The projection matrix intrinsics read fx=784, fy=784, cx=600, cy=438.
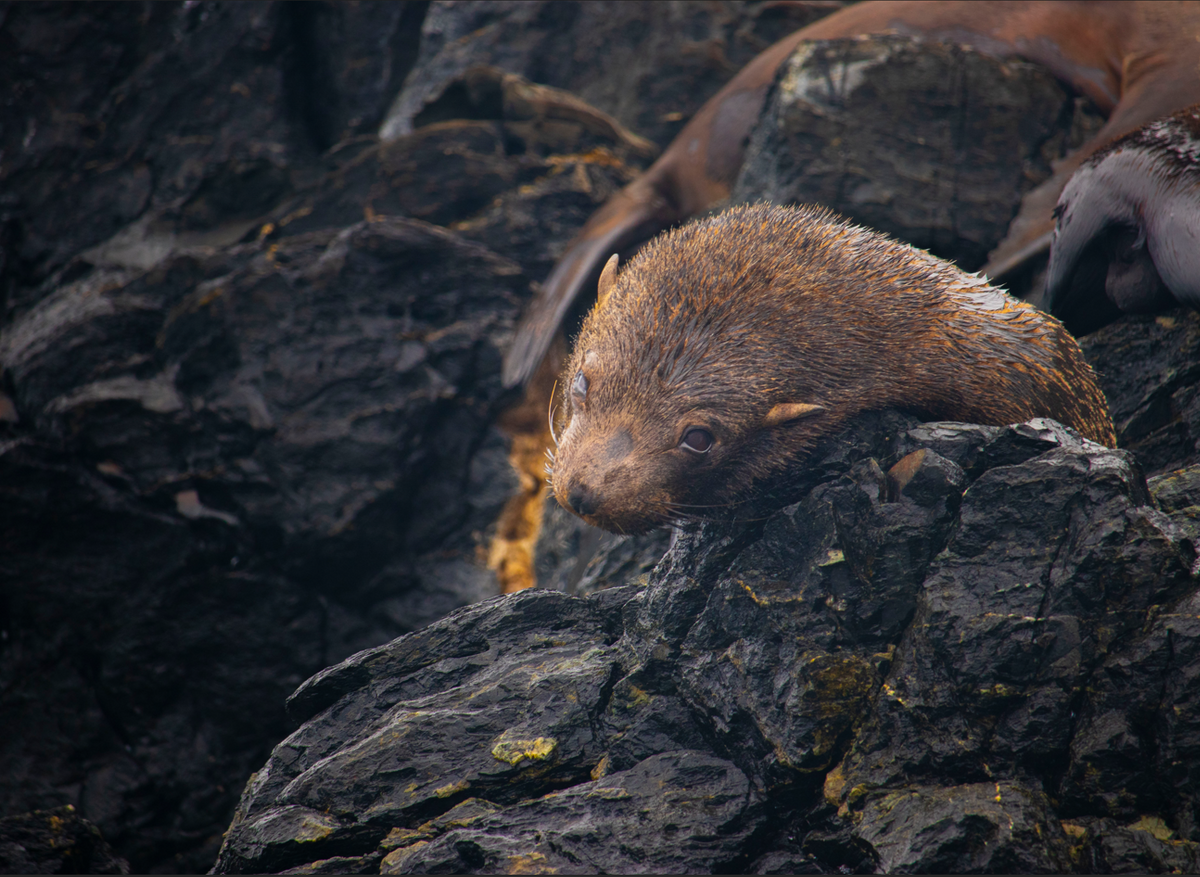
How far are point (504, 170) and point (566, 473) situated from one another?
5060 mm

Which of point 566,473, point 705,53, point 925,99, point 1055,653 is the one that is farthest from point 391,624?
point 705,53

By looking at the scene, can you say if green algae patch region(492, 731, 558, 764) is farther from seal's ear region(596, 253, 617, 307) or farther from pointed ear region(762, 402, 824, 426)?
seal's ear region(596, 253, 617, 307)

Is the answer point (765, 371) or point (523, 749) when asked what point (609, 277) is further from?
point (523, 749)

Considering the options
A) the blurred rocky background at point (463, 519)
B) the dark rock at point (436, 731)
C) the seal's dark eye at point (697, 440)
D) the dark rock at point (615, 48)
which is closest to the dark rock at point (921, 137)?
the blurred rocky background at point (463, 519)

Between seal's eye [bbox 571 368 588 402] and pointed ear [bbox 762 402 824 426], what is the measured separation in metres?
0.84

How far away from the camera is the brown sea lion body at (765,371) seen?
3455 mm

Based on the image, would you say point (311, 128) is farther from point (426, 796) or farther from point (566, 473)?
point (426, 796)

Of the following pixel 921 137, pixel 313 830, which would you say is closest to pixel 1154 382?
pixel 921 137

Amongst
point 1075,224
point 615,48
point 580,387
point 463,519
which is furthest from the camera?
point 615,48

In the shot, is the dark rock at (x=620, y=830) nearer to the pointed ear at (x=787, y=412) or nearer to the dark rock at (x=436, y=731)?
the dark rock at (x=436, y=731)

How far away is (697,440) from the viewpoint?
349 cm

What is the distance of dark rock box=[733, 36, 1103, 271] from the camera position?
5988 millimetres

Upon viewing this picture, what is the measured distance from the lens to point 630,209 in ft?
23.3

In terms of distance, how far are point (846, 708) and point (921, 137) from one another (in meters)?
4.92
